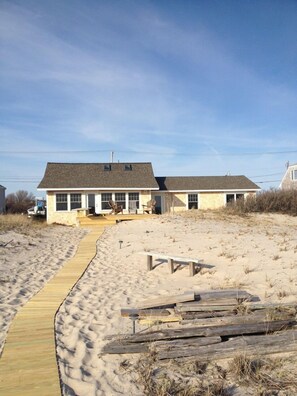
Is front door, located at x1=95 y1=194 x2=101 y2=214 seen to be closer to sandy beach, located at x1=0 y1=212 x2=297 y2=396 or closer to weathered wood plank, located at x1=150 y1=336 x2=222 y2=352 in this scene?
sandy beach, located at x1=0 y1=212 x2=297 y2=396

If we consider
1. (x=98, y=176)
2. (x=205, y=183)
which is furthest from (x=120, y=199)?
(x=205, y=183)

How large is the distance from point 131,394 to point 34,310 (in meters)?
3.31

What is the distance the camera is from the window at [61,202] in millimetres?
28891

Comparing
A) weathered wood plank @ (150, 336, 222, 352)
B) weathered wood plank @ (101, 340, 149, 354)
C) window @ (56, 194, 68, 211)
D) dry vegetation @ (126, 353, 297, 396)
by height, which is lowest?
dry vegetation @ (126, 353, 297, 396)

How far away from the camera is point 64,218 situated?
93.4 ft

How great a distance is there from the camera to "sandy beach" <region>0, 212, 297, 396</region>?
4738 mm

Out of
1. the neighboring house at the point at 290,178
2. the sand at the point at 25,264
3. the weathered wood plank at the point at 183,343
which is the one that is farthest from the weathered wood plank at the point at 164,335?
the neighboring house at the point at 290,178

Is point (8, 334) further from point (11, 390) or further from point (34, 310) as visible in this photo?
point (11, 390)

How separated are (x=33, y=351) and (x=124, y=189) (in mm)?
24882

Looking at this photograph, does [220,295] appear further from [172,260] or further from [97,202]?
[97,202]

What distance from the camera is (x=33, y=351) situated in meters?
4.92

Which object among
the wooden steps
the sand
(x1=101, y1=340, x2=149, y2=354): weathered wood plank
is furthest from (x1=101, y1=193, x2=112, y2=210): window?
(x1=101, y1=340, x2=149, y2=354): weathered wood plank

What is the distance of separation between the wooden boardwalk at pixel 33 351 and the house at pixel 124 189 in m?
19.4

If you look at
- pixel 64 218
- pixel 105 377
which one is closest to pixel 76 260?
pixel 105 377
